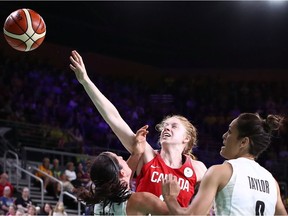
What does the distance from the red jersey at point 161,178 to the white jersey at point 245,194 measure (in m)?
1.10

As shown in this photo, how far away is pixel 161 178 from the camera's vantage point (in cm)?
461

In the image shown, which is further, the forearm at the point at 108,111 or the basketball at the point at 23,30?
the basketball at the point at 23,30

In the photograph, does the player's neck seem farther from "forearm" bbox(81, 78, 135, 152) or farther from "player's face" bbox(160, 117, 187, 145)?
"forearm" bbox(81, 78, 135, 152)

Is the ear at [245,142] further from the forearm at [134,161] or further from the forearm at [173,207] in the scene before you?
the forearm at [134,161]

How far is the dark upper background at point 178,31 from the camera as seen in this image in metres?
21.8

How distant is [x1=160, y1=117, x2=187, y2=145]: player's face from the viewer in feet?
15.9

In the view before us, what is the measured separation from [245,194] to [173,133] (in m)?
1.52

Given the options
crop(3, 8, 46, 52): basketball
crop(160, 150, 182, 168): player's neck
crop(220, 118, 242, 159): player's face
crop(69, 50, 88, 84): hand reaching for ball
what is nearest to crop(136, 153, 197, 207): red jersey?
crop(160, 150, 182, 168): player's neck

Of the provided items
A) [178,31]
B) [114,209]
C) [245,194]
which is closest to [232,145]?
[245,194]

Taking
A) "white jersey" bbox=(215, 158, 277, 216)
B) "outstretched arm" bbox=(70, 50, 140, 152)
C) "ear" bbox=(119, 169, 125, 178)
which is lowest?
"white jersey" bbox=(215, 158, 277, 216)

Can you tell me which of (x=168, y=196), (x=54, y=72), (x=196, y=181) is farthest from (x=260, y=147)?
(x=54, y=72)

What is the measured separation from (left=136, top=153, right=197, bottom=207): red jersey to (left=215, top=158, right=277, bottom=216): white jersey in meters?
1.10

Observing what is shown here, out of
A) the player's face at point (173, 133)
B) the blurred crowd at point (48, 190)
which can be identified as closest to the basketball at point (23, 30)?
the player's face at point (173, 133)

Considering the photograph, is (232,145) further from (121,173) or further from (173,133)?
(173,133)
